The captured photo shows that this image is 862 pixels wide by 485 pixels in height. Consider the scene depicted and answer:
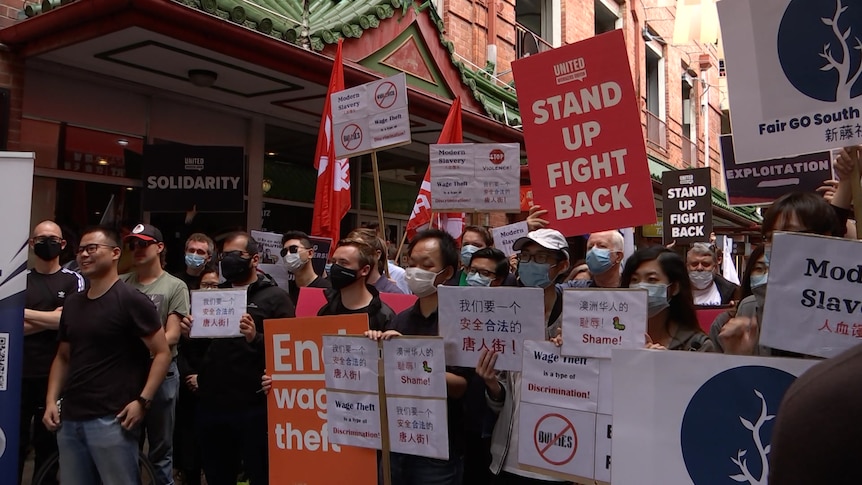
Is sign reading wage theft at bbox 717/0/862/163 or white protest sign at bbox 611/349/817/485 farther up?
sign reading wage theft at bbox 717/0/862/163

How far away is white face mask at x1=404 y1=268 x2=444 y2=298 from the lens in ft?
11.6

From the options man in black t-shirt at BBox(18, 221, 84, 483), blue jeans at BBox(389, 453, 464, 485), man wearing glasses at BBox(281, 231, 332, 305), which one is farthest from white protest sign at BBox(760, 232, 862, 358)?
man in black t-shirt at BBox(18, 221, 84, 483)

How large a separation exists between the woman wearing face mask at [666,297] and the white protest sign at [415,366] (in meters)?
0.96

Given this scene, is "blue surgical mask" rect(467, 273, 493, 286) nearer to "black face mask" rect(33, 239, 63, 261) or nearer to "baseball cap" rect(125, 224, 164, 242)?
"baseball cap" rect(125, 224, 164, 242)

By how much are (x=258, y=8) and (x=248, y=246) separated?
139 inches

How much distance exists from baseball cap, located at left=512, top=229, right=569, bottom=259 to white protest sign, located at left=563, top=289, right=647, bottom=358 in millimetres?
826

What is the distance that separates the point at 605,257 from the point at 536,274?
0.65 metres

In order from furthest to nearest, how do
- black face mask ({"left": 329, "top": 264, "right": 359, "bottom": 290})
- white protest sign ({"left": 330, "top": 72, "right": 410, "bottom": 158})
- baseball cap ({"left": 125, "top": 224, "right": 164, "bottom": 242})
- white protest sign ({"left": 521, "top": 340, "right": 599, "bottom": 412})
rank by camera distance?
white protest sign ({"left": 330, "top": 72, "right": 410, "bottom": 158}) < baseball cap ({"left": 125, "top": 224, "right": 164, "bottom": 242}) < black face mask ({"left": 329, "top": 264, "right": 359, "bottom": 290}) < white protest sign ({"left": 521, "top": 340, "right": 599, "bottom": 412})

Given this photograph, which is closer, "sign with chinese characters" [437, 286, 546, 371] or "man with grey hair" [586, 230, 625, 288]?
"sign with chinese characters" [437, 286, 546, 371]

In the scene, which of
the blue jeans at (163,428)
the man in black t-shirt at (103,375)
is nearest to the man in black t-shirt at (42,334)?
the blue jeans at (163,428)

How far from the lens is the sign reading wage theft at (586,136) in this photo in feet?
12.2

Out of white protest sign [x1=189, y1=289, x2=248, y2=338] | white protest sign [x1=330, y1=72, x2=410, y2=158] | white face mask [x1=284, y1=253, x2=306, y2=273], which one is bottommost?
white protest sign [x1=189, y1=289, x2=248, y2=338]

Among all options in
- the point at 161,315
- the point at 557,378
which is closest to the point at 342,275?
the point at 557,378

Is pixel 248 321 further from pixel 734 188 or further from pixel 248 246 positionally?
pixel 734 188
